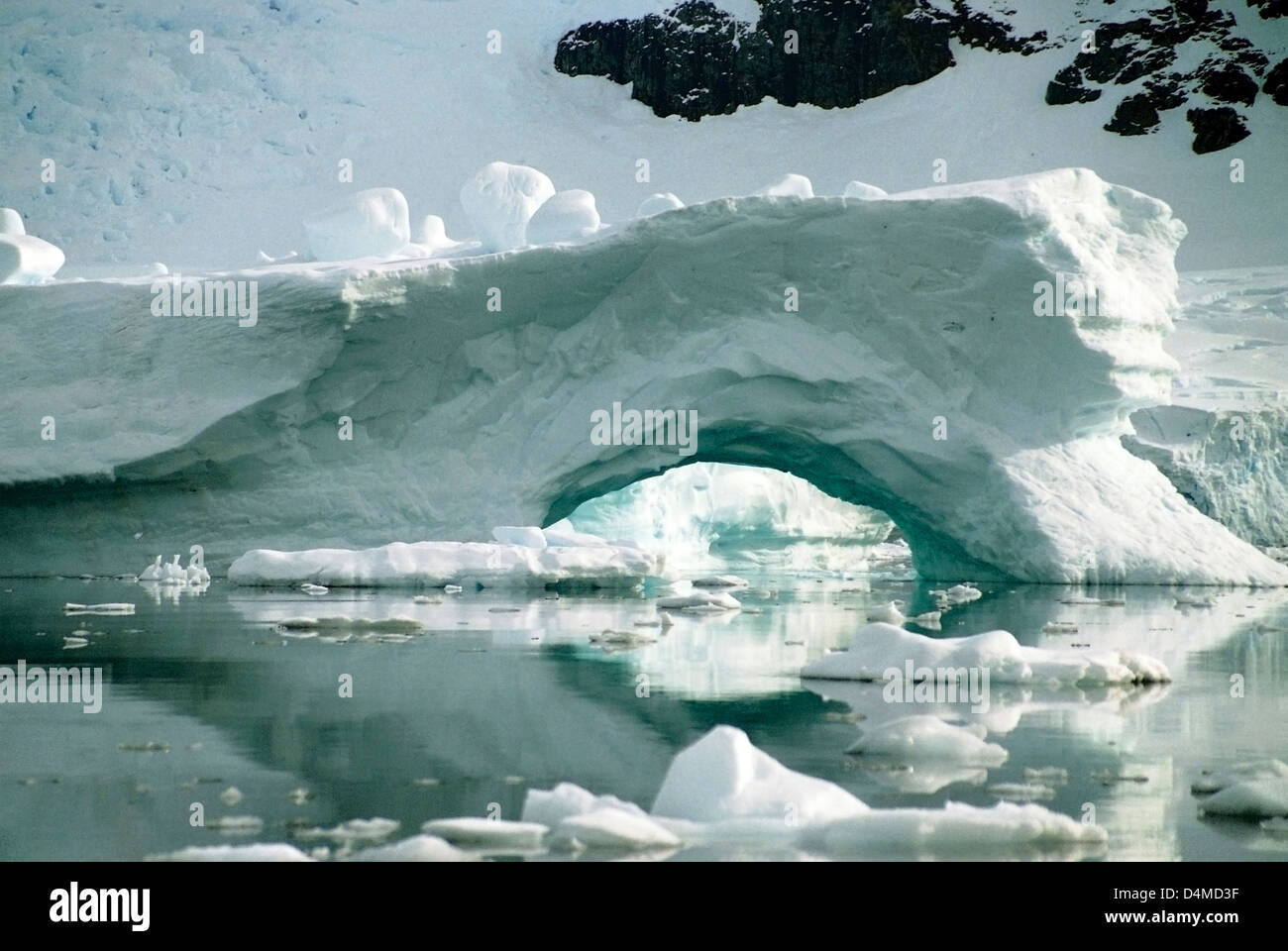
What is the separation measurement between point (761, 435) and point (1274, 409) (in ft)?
34.2

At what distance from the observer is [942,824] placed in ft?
9.68

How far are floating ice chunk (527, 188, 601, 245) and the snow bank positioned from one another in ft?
12.5

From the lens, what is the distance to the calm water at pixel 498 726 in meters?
3.26

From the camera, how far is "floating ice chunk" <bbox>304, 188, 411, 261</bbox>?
51.3ft

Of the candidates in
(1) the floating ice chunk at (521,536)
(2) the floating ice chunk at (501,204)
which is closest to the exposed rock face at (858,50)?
(2) the floating ice chunk at (501,204)

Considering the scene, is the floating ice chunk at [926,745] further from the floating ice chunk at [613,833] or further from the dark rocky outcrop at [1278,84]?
the dark rocky outcrop at [1278,84]

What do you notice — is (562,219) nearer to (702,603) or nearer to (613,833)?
(702,603)

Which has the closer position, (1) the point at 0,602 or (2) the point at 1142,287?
(1) the point at 0,602

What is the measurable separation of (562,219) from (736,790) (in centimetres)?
1210

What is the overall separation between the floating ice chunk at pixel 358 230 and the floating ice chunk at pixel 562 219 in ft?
5.58

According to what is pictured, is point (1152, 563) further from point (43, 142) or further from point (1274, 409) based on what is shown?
point (43, 142)

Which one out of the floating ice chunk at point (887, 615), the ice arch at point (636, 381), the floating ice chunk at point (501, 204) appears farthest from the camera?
the floating ice chunk at point (501, 204)
